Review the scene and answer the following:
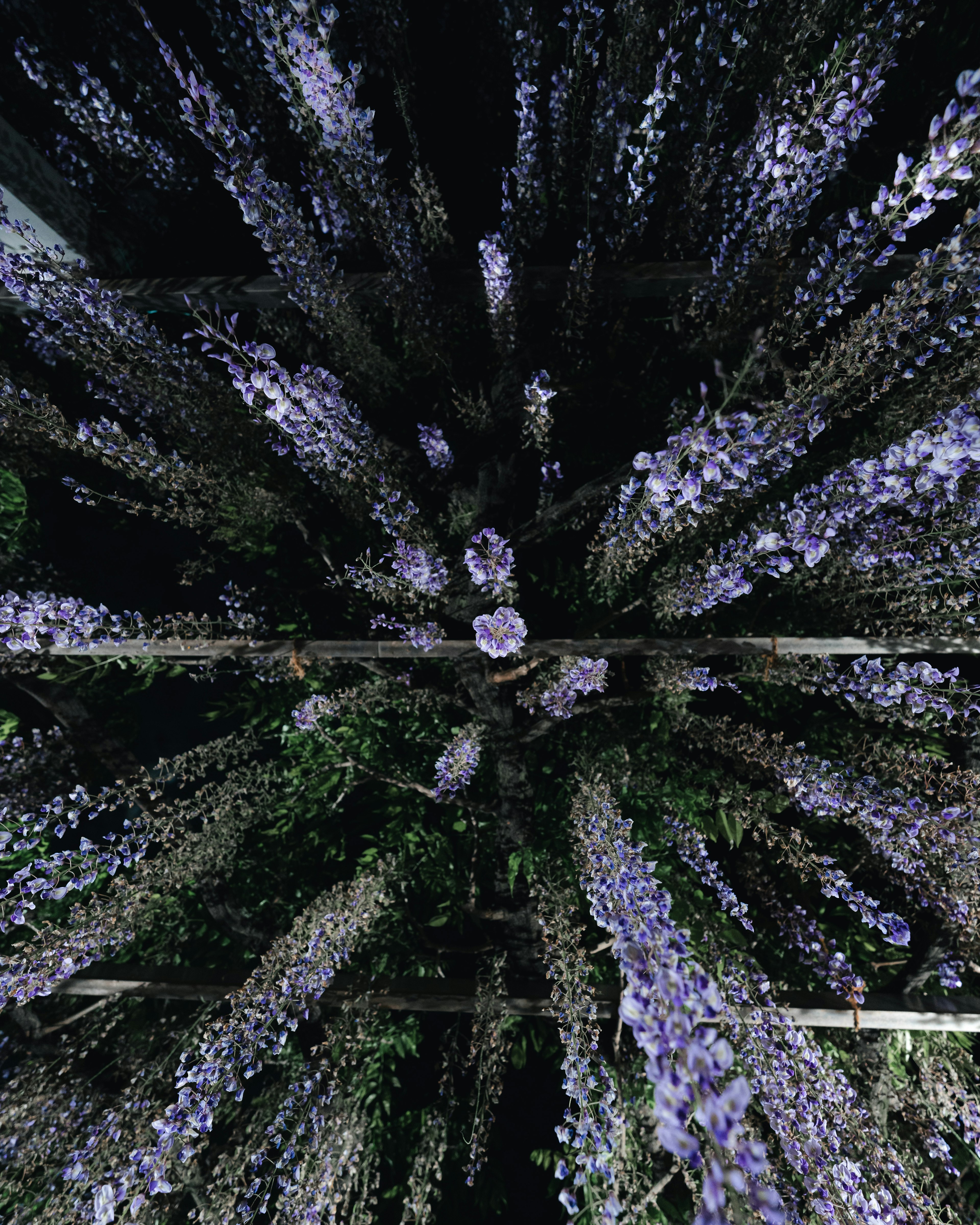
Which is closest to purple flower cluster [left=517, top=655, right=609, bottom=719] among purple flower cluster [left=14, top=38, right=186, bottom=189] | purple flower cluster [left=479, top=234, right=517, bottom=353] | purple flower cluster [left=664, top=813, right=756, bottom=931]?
purple flower cluster [left=664, top=813, right=756, bottom=931]

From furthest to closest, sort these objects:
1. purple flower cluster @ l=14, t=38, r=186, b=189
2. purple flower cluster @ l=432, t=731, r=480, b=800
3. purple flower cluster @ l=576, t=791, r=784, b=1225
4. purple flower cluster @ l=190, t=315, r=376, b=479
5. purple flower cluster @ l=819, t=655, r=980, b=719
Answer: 1. purple flower cluster @ l=14, t=38, r=186, b=189
2. purple flower cluster @ l=432, t=731, r=480, b=800
3. purple flower cluster @ l=819, t=655, r=980, b=719
4. purple flower cluster @ l=190, t=315, r=376, b=479
5. purple flower cluster @ l=576, t=791, r=784, b=1225

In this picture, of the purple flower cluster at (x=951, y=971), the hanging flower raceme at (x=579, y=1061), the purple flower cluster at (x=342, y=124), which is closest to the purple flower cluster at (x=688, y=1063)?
the hanging flower raceme at (x=579, y=1061)

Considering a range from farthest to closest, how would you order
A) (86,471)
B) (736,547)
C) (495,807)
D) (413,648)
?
(86,471)
(495,807)
(413,648)
(736,547)

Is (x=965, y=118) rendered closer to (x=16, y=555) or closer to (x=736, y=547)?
(x=736, y=547)

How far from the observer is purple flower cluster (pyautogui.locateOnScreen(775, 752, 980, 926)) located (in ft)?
5.36

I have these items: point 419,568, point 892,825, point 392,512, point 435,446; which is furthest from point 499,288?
point 892,825

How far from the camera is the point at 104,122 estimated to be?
2.41 meters

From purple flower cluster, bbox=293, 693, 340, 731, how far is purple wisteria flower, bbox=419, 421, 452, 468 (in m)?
1.15

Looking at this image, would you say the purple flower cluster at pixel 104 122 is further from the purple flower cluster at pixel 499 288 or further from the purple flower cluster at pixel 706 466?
the purple flower cluster at pixel 706 466

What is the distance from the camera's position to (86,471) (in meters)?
3.07

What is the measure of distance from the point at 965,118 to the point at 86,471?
375cm

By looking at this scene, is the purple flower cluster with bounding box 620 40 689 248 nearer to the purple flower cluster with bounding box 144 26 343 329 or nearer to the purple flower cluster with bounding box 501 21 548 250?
the purple flower cluster with bounding box 501 21 548 250

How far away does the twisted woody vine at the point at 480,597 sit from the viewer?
1.64 metres

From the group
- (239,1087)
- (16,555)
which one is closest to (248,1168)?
(239,1087)
